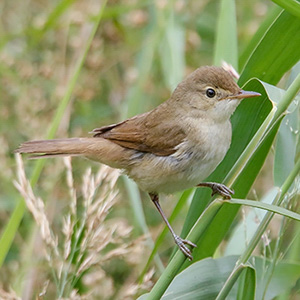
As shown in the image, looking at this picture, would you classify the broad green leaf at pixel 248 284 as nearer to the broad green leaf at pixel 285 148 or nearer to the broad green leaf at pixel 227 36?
the broad green leaf at pixel 285 148

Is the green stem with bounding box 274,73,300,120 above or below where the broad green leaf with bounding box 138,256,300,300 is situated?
above

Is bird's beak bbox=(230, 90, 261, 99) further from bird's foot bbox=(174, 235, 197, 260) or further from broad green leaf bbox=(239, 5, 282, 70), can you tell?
bird's foot bbox=(174, 235, 197, 260)

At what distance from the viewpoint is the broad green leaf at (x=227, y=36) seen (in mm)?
2459

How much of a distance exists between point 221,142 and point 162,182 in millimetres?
350

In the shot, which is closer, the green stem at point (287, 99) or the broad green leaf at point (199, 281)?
the green stem at point (287, 99)

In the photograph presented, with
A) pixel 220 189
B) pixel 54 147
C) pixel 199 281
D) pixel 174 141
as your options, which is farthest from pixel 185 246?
pixel 54 147

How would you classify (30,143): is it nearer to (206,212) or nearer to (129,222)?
(206,212)

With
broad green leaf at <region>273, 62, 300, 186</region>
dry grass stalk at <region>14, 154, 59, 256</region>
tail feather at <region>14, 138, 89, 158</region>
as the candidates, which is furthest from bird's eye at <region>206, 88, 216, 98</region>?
dry grass stalk at <region>14, 154, 59, 256</region>

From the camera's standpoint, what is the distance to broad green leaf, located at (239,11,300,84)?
6.11 ft

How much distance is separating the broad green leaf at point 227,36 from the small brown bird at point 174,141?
6.0 inches

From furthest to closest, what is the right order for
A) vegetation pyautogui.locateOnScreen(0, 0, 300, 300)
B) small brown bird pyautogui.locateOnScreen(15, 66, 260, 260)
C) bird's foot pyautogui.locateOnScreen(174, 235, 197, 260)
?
small brown bird pyautogui.locateOnScreen(15, 66, 260, 260), vegetation pyautogui.locateOnScreen(0, 0, 300, 300), bird's foot pyautogui.locateOnScreen(174, 235, 197, 260)

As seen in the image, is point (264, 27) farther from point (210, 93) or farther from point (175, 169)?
point (175, 169)

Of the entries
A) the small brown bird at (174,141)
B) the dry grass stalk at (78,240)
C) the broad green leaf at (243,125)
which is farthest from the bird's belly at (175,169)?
the dry grass stalk at (78,240)

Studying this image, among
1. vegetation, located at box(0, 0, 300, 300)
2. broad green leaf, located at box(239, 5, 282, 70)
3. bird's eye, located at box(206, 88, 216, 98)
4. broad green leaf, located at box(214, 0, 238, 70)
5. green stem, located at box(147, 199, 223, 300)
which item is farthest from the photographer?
broad green leaf, located at box(214, 0, 238, 70)
